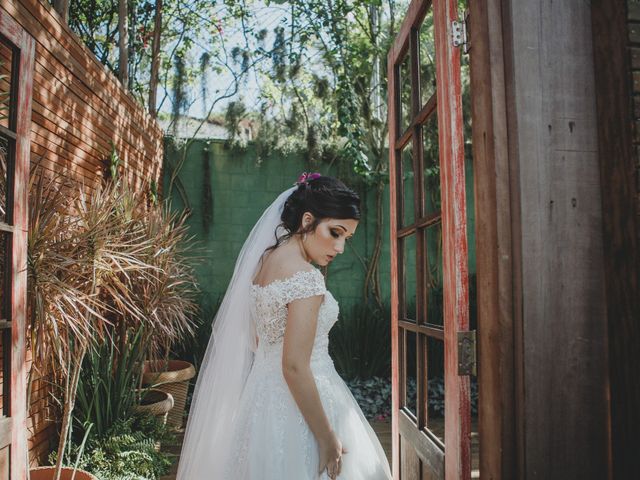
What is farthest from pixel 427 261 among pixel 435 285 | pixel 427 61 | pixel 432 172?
pixel 427 61

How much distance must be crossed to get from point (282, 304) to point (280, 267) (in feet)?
0.44

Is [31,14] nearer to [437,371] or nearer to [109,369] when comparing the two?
[109,369]

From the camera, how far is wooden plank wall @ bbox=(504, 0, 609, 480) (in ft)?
4.61

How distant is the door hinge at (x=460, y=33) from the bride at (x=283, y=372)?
61 cm

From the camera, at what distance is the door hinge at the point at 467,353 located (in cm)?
156

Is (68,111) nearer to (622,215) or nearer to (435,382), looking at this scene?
(622,215)

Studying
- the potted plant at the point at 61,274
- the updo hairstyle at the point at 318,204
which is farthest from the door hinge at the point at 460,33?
the potted plant at the point at 61,274

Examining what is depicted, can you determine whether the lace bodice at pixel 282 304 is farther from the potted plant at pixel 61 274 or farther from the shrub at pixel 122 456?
the shrub at pixel 122 456

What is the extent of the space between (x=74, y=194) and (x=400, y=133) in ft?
7.30

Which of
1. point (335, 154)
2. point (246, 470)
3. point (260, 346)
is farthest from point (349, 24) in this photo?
point (246, 470)

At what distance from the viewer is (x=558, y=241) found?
4.68 feet

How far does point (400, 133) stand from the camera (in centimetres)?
240

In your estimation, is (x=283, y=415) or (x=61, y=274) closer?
(x=283, y=415)

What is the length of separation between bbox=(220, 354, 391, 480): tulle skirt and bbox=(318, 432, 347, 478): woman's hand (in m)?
0.04
